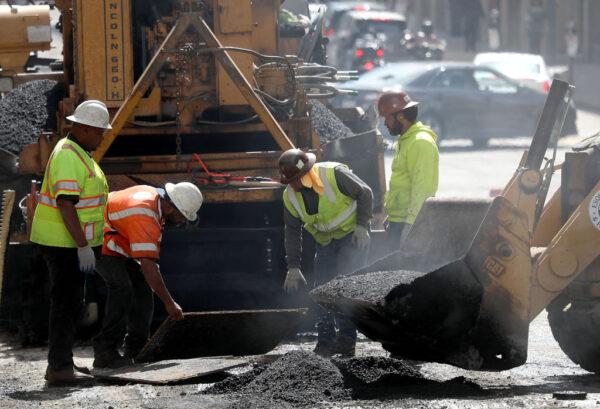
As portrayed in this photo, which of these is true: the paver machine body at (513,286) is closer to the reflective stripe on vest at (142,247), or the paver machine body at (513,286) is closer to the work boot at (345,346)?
the work boot at (345,346)

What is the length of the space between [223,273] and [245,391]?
7.86 feet

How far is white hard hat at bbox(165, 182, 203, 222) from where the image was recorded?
817 centimetres

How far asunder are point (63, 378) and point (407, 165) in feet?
9.21

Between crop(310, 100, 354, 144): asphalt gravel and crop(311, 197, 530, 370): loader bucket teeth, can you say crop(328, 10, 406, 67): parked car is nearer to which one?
crop(310, 100, 354, 144): asphalt gravel

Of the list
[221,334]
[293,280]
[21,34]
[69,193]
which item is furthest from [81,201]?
[21,34]

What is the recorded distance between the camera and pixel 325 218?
29.8 ft

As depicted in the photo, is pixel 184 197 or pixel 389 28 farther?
pixel 389 28

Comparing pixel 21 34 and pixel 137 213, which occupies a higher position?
pixel 21 34

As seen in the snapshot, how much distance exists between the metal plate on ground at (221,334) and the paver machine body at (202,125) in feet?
3.32

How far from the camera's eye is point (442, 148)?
24391 mm

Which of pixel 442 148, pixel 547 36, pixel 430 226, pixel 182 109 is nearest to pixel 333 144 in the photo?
pixel 182 109

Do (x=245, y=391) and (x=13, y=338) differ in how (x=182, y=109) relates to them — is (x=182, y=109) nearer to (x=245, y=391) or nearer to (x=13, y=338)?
(x=13, y=338)

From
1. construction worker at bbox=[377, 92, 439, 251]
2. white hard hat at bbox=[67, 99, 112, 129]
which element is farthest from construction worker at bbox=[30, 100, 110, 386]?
construction worker at bbox=[377, 92, 439, 251]

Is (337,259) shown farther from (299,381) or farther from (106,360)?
(299,381)
